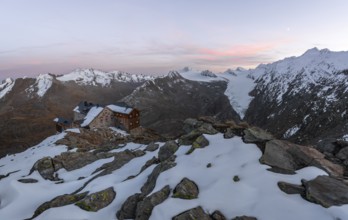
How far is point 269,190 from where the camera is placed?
55.2ft

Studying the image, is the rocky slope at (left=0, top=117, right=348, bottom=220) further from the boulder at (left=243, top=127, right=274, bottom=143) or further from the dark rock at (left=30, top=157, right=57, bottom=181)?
the dark rock at (left=30, top=157, right=57, bottom=181)

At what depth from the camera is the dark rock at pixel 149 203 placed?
17.8 m

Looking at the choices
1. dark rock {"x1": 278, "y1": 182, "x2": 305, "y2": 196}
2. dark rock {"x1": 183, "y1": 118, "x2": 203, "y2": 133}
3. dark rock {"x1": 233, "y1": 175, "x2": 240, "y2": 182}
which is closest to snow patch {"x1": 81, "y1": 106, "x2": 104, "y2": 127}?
dark rock {"x1": 183, "y1": 118, "x2": 203, "y2": 133}

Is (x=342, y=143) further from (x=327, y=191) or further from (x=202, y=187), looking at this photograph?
(x=202, y=187)

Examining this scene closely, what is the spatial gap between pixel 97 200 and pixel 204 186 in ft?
27.5

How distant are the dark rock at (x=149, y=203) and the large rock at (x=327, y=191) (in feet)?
28.9

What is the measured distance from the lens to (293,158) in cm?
1998

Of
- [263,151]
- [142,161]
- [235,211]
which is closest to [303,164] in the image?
[263,151]

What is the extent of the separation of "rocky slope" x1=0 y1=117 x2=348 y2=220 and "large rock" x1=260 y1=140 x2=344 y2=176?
64 millimetres

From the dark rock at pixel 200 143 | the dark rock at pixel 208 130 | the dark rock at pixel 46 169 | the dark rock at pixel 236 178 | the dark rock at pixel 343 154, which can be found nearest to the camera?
the dark rock at pixel 236 178

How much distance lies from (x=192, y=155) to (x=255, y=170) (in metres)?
6.23

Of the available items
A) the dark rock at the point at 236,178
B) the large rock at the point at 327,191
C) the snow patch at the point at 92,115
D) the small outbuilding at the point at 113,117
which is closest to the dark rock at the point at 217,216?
the dark rock at the point at 236,178

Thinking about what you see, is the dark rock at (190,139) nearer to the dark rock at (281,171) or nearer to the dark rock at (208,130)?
the dark rock at (208,130)

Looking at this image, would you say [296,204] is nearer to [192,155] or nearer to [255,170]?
[255,170]
